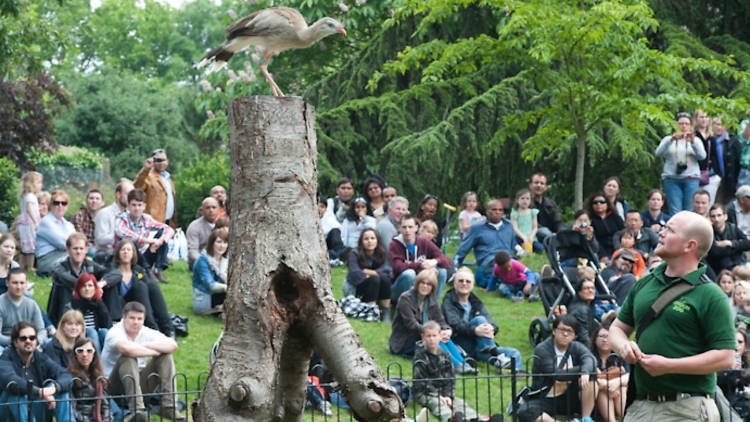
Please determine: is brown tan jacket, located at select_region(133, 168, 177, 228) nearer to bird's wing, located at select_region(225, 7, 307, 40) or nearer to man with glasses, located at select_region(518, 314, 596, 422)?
man with glasses, located at select_region(518, 314, 596, 422)

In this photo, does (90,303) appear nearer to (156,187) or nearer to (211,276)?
(211,276)

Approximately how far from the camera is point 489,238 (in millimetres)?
13703

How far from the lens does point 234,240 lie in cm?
508

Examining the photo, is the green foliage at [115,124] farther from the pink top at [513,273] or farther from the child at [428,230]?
the pink top at [513,273]

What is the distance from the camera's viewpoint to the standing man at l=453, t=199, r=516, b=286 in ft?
45.0

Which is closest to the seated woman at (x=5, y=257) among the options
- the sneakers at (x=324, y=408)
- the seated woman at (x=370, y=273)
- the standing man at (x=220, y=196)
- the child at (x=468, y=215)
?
the sneakers at (x=324, y=408)

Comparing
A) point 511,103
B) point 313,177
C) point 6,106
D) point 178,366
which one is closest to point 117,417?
point 178,366

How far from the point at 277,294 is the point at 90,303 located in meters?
5.37

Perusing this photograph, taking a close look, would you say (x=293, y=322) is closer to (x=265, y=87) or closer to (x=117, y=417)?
(x=117, y=417)

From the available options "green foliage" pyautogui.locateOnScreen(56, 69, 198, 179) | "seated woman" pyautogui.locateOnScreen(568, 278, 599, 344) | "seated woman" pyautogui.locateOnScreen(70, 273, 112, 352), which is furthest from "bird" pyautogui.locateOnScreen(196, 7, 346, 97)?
"green foliage" pyautogui.locateOnScreen(56, 69, 198, 179)

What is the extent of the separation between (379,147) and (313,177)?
13.4 m

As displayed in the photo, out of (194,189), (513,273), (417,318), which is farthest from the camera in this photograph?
(194,189)

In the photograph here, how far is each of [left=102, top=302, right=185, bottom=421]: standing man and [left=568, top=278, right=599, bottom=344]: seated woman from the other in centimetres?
454

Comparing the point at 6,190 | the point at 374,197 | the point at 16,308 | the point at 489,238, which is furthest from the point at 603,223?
the point at 6,190
